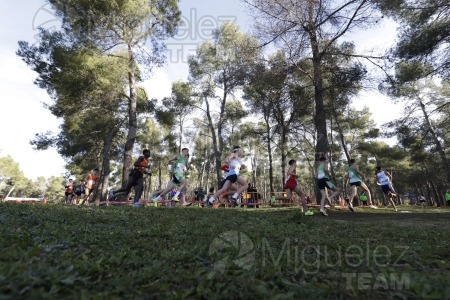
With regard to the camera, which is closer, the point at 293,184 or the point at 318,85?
the point at 293,184

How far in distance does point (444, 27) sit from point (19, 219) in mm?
14957

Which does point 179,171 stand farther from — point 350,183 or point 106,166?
point 106,166

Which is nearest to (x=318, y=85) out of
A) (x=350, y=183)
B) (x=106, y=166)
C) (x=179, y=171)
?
A: (x=350, y=183)

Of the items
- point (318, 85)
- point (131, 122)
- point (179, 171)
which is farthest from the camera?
point (131, 122)

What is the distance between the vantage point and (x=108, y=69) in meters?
15.1

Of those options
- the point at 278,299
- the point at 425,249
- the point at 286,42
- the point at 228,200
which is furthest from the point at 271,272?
the point at 228,200

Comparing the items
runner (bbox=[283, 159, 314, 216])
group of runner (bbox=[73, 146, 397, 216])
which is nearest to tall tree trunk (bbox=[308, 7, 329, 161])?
group of runner (bbox=[73, 146, 397, 216])

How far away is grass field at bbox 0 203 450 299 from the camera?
6.10 feet

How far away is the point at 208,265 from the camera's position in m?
2.54

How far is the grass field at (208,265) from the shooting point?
1.86 m

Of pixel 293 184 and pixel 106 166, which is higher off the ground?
pixel 106 166

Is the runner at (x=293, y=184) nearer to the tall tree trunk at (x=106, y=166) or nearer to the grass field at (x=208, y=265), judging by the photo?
the grass field at (x=208, y=265)

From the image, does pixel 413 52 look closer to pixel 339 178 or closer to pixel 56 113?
pixel 56 113

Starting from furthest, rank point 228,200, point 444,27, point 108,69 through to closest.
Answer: point 228,200, point 108,69, point 444,27
